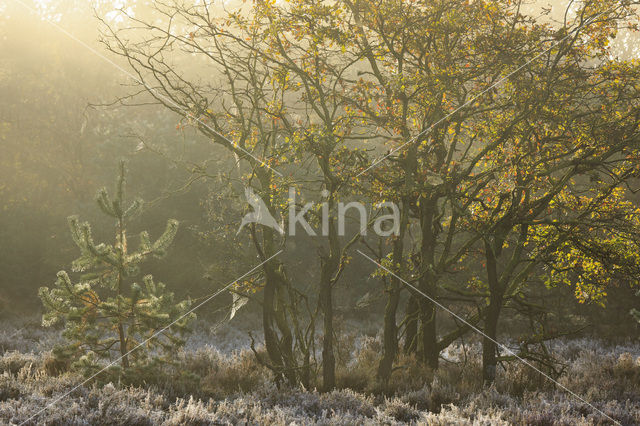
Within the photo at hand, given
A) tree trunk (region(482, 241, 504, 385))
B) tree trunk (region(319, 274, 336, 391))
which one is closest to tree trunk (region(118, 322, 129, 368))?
tree trunk (region(319, 274, 336, 391))

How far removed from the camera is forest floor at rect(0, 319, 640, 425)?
257 inches

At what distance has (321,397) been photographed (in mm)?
7844

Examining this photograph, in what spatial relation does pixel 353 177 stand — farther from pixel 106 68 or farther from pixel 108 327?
pixel 106 68

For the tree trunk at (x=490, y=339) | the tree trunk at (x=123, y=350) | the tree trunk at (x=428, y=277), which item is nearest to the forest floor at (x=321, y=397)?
the tree trunk at (x=490, y=339)

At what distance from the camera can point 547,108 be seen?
8344 mm

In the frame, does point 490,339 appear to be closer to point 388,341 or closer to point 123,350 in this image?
point 388,341

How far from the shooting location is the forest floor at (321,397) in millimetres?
6516

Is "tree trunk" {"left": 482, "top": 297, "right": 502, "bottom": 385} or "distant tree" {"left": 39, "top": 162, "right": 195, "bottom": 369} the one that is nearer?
"distant tree" {"left": 39, "top": 162, "right": 195, "bottom": 369}

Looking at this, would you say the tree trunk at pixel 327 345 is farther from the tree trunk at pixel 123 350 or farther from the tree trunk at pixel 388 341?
the tree trunk at pixel 123 350

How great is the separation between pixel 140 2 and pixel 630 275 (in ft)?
100

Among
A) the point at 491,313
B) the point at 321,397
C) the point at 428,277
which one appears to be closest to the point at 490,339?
the point at 491,313

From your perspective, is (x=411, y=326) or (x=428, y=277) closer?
(x=428, y=277)

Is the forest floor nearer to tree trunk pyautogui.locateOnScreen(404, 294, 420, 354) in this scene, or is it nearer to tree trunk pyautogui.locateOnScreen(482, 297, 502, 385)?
tree trunk pyautogui.locateOnScreen(482, 297, 502, 385)

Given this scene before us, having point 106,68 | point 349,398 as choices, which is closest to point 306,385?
point 349,398
